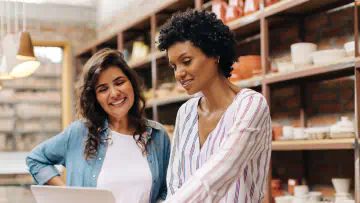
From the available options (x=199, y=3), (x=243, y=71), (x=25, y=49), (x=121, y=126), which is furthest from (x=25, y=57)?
(x=199, y=3)

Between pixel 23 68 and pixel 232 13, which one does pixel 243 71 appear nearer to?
pixel 232 13

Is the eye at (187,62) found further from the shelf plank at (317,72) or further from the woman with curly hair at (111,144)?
the shelf plank at (317,72)

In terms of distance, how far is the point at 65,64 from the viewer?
648cm

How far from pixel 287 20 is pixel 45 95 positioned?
16.3ft

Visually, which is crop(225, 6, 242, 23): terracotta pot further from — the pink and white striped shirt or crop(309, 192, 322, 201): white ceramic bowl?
the pink and white striped shirt

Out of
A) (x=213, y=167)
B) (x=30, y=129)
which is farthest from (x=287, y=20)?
(x=30, y=129)

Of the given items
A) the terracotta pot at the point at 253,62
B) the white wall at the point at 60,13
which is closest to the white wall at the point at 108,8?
the white wall at the point at 60,13

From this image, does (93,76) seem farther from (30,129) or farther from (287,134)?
(30,129)

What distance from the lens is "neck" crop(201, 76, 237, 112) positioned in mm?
1311

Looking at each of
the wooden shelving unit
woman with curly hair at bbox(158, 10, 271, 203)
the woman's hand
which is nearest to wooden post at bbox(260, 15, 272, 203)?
the wooden shelving unit

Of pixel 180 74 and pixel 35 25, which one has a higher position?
pixel 35 25

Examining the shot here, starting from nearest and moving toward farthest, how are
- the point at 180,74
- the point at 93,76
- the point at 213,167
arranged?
the point at 213,167
the point at 180,74
the point at 93,76

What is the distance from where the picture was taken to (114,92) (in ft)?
5.99

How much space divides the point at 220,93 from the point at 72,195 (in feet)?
1.64
